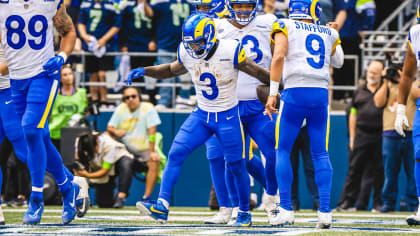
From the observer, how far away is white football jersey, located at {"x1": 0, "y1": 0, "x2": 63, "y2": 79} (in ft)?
21.7

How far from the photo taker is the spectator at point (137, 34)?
12.1m

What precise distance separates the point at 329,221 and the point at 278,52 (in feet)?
4.65

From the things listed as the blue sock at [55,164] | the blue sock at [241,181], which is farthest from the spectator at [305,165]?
the blue sock at [55,164]

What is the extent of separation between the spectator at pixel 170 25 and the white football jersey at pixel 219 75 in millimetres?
5054

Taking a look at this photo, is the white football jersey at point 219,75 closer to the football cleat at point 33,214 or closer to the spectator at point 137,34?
the football cleat at point 33,214

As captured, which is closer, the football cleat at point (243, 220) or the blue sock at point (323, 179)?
the blue sock at point (323, 179)

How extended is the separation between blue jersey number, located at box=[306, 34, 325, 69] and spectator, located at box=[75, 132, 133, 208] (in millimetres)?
4445

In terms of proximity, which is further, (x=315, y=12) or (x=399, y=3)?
(x=399, y=3)

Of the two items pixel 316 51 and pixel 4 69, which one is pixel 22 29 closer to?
pixel 4 69

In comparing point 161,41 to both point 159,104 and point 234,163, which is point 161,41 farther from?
point 234,163

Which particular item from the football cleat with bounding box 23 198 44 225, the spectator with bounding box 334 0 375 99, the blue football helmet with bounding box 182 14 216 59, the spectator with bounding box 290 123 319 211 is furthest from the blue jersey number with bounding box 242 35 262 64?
the spectator with bounding box 334 0 375 99

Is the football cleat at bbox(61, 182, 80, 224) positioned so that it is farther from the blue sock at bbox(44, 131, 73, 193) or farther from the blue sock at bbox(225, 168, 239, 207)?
the blue sock at bbox(225, 168, 239, 207)

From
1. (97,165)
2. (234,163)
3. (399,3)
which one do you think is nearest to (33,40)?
(234,163)

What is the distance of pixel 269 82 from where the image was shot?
6.95 m
